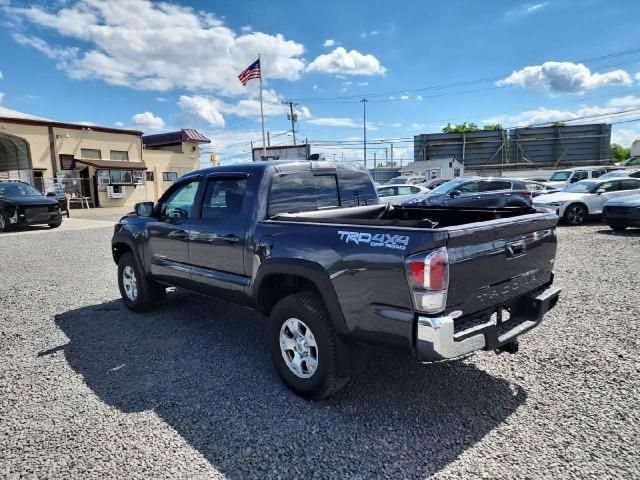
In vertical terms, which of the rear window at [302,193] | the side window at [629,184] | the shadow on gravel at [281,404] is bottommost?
the shadow on gravel at [281,404]

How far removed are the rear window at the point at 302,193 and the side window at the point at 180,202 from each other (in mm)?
1116

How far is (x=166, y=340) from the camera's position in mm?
4625

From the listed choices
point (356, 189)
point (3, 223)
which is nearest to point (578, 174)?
point (356, 189)

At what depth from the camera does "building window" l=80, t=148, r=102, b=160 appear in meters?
30.9

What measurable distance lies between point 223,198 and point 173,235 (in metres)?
0.91

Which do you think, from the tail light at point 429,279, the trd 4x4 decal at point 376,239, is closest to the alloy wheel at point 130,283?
the trd 4x4 decal at point 376,239

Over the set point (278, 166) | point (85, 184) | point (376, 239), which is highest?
point (85, 184)

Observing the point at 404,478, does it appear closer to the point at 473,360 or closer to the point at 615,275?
the point at 473,360

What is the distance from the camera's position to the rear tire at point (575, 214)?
44.3ft

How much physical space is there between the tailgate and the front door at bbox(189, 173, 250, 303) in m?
1.88

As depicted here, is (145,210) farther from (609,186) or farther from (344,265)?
(609,186)

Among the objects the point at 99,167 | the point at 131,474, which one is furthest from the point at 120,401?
the point at 99,167

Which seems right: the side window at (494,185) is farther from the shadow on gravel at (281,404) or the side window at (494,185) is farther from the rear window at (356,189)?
Result: the shadow on gravel at (281,404)

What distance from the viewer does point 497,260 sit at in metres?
2.93
